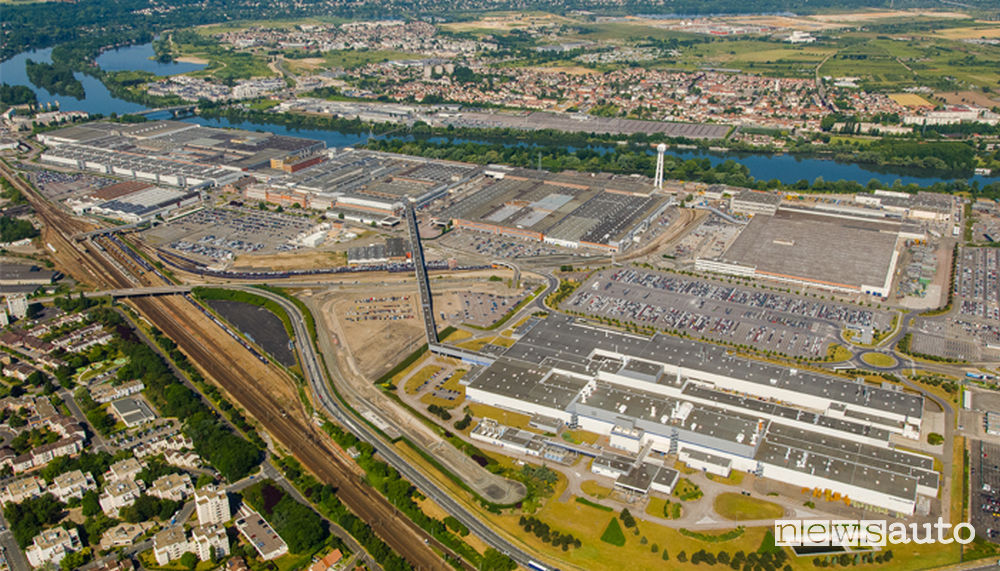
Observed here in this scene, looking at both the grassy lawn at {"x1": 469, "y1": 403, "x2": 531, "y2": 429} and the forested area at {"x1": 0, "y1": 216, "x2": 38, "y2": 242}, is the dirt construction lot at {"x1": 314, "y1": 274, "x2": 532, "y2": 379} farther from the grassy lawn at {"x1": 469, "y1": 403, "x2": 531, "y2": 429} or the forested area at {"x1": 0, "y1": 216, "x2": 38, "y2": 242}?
the forested area at {"x1": 0, "y1": 216, "x2": 38, "y2": 242}

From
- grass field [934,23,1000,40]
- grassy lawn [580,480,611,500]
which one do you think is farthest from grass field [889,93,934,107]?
grassy lawn [580,480,611,500]

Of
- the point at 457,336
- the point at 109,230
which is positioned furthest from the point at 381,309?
the point at 109,230

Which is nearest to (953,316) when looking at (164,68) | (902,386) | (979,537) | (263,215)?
(902,386)

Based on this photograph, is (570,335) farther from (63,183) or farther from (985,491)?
(63,183)

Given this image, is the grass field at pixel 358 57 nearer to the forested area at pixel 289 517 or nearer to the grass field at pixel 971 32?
the grass field at pixel 971 32

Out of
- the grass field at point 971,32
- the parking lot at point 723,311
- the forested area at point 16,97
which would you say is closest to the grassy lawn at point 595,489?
the parking lot at point 723,311

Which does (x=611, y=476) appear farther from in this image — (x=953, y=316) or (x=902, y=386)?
(x=953, y=316)
